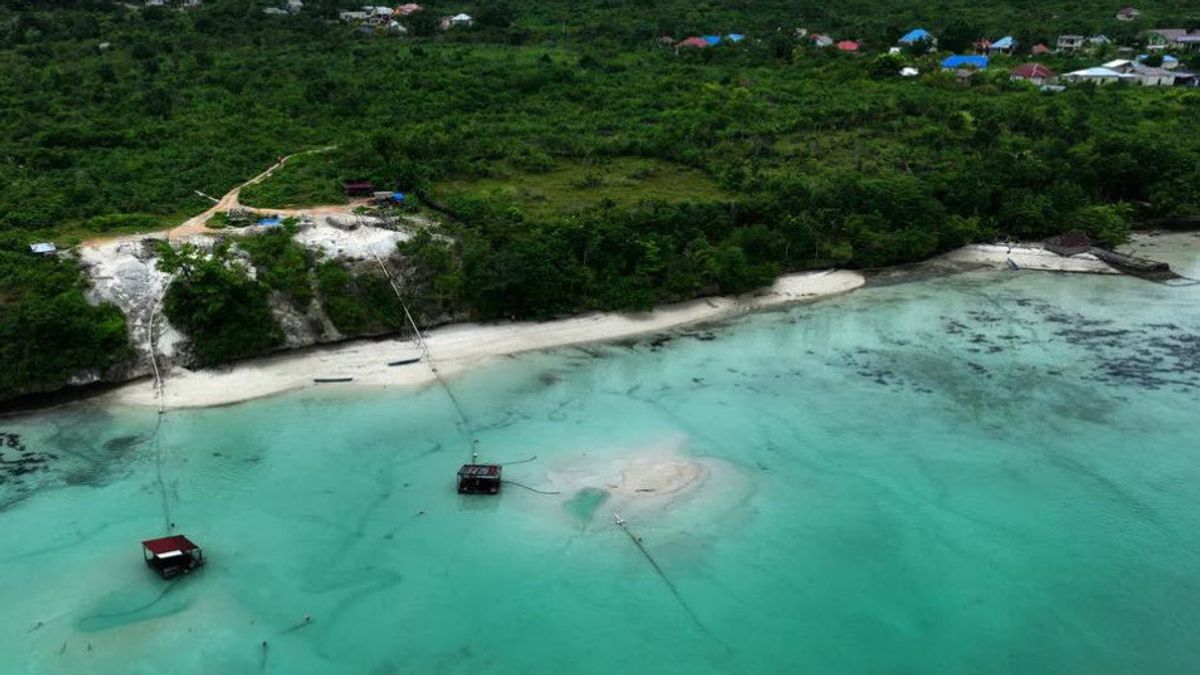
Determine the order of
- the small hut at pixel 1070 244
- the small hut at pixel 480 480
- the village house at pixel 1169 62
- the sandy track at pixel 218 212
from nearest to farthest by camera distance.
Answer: the small hut at pixel 480 480 < the sandy track at pixel 218 212 < the small hut at pixel 1070 244 < the village house at pixel 1169 62

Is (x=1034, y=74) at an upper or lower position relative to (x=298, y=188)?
upper

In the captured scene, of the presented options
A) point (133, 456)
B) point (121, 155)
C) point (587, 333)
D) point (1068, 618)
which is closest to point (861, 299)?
Answer: point (587, 333)

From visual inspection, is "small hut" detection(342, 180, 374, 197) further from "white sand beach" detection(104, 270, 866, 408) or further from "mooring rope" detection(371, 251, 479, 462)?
"white sand beach" detection(104, 270, 866, 408)

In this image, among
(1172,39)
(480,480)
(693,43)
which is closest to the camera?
(480,480)

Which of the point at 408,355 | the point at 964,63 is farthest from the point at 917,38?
the point at 408,355

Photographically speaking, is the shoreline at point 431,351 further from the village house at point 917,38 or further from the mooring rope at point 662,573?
the village house at point 917,38

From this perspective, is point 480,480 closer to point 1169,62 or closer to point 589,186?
point 589,186

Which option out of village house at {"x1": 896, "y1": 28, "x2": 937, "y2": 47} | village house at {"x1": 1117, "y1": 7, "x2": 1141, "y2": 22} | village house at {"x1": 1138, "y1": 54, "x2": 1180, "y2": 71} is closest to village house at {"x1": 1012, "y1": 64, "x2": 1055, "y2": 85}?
village house at {"x1": 896, "y1": 28, "x2": 937, "y2": 47}

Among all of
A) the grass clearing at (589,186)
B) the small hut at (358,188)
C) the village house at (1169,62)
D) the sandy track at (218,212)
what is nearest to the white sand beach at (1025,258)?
the grass clearing at (589,186)
